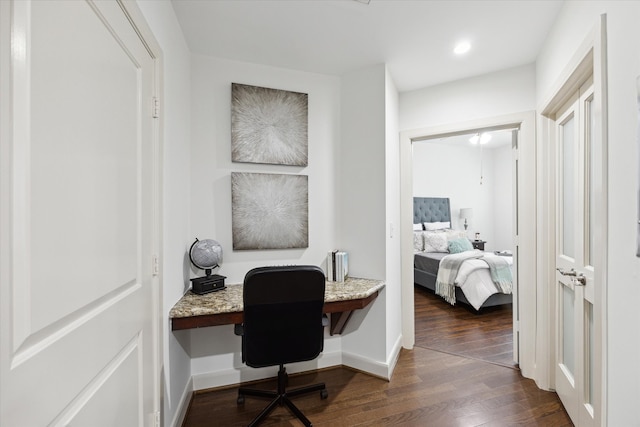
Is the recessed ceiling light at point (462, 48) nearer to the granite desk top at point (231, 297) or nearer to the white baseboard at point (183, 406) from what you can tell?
the granite desk top at point (231, 297)

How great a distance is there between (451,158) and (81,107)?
21.5 feet

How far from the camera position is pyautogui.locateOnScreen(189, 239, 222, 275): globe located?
1.95 metres

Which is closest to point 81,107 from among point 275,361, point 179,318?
point 179,318

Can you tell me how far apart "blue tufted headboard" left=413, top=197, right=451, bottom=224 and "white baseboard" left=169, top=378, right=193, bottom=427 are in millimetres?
4760

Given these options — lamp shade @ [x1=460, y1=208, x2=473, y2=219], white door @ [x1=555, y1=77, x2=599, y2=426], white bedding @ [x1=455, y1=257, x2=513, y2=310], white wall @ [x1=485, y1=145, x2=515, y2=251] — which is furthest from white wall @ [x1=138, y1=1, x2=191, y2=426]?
white wall @ [x1=485, y1=145, x2=515, y2=251]

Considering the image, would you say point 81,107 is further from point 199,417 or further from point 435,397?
point 435,397

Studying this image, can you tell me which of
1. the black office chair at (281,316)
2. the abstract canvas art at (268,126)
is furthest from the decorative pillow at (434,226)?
the black office chair at (281,316)

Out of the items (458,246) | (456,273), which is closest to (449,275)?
(456,273)

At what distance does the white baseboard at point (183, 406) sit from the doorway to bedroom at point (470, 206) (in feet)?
8.62

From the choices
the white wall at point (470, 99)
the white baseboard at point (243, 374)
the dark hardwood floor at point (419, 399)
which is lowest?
the dark hardwood floor at point (419, 399)

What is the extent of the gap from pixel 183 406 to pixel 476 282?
3.46 m

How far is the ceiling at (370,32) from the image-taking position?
1.69m

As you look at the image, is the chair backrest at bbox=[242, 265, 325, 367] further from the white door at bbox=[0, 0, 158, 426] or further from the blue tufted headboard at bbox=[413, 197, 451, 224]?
the blue tufted headboard at bbox=[413, 197, 451, 224]

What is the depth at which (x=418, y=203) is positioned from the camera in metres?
5.73
